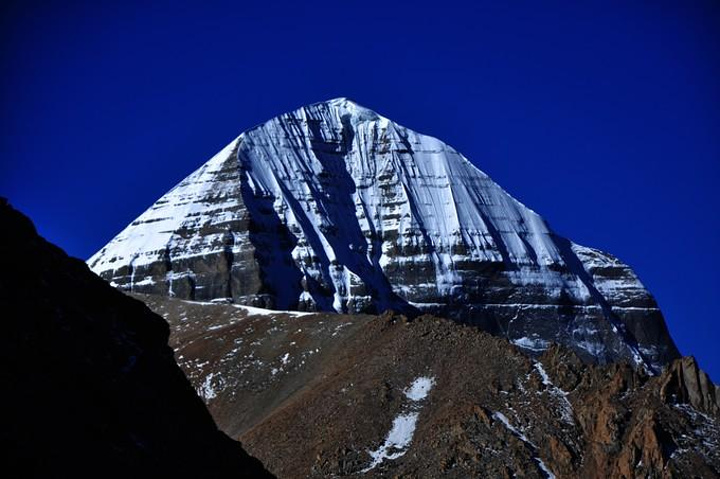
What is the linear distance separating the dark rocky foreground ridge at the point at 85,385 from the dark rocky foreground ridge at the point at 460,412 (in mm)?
38022

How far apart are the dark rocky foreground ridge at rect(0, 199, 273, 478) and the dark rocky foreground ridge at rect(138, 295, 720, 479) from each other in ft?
125

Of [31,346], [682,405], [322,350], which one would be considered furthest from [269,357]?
[31,346]

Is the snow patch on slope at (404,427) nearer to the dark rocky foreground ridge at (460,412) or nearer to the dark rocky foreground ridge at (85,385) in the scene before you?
the dark rocky foreground ridge at (460,412)

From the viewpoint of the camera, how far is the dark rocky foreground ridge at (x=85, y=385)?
48.1 metres

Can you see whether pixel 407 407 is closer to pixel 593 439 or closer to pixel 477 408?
pixel 477 408

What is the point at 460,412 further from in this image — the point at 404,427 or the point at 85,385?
the point at 85,385

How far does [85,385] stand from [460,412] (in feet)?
176

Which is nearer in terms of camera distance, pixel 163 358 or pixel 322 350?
pixel 163 358

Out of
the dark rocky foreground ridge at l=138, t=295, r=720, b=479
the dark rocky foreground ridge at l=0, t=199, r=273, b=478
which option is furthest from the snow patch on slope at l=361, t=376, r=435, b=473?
the dark rocky foreground ridge at l=0, t=199, r=273, b=478

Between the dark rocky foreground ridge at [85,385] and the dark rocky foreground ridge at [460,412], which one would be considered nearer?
the dark rocky foreground ridge at [85,385]

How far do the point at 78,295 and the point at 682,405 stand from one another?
55471 millimetres

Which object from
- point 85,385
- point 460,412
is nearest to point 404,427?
point 460,412

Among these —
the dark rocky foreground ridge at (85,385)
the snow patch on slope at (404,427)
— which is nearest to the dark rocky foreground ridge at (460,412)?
the snow patch on slope at (404,427)

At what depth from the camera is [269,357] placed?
13462 centimetres
